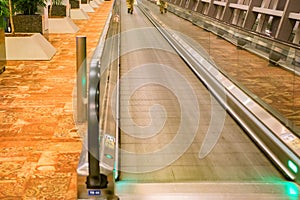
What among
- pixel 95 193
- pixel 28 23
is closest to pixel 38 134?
pixel 95 193

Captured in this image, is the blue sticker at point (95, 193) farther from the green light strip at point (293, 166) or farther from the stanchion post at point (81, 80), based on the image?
the stanchion post at point (81, 80)

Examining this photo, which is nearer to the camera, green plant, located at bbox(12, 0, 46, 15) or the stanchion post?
the stanchion post

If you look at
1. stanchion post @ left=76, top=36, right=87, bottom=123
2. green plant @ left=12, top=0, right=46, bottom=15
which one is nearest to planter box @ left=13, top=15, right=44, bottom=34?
green plant @ left=12, top=0, right=46, bottom=15

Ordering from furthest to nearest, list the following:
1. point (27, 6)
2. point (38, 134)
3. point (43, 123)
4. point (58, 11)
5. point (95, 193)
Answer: point (58, 11)
point (27, 6)
point (43, 123)
point (38, 134)
point (95, 193)

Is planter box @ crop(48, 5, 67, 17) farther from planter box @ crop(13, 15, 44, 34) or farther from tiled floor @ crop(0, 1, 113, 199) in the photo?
tiled floor @ crop(0, 1, 113, 199)

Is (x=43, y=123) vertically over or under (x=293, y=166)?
under

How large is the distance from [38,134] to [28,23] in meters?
5.48

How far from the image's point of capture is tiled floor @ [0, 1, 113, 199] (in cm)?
320

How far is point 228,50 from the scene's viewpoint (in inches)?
319

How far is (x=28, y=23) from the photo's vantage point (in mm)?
9242

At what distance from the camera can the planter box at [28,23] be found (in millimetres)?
9133

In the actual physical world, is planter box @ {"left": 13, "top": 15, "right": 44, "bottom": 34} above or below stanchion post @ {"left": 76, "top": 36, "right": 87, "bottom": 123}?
below

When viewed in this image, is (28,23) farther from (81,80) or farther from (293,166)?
(293,166)

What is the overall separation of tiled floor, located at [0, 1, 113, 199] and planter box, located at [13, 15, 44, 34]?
184 cm
